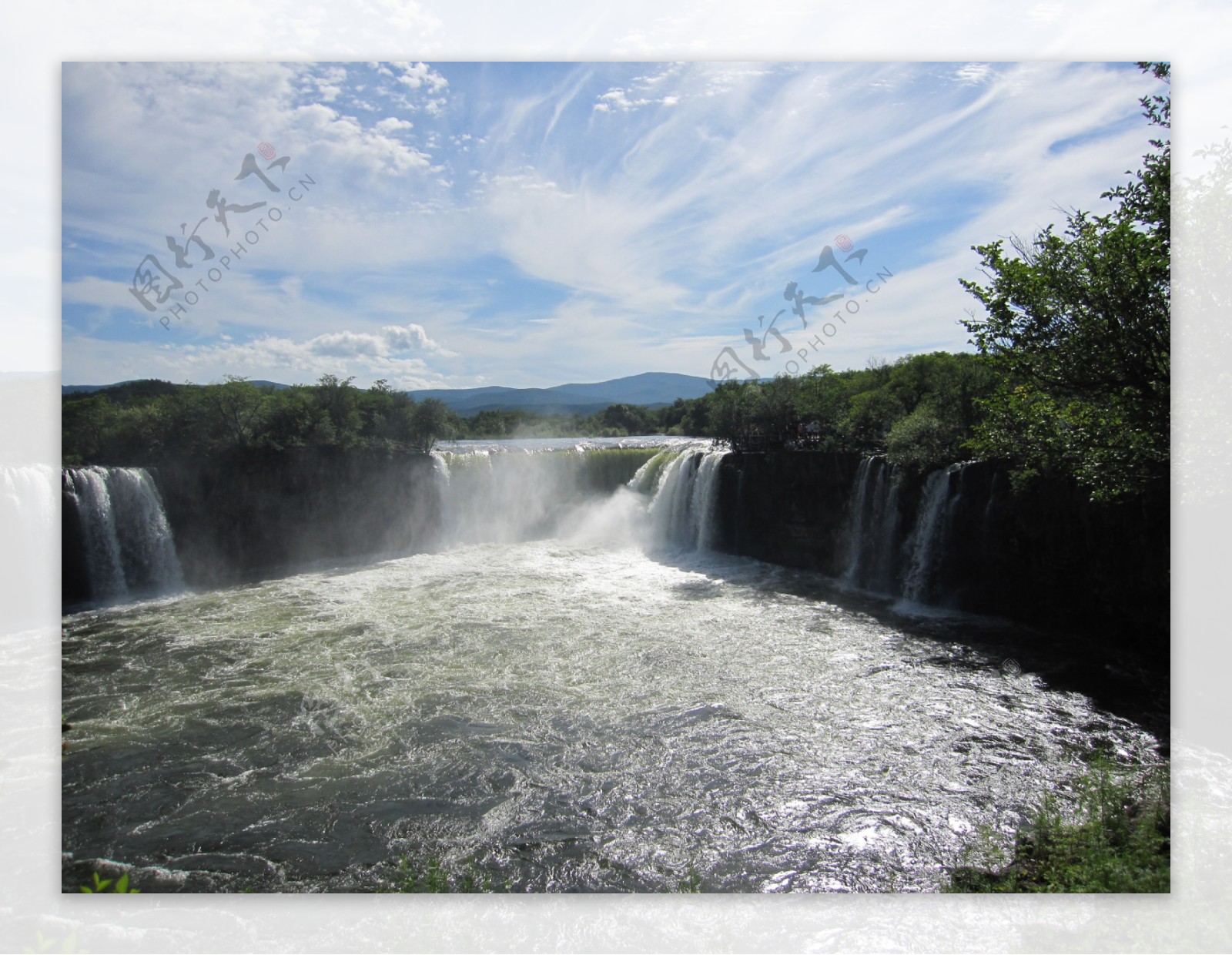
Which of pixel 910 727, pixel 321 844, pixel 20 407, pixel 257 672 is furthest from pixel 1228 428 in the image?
pixel 257 672

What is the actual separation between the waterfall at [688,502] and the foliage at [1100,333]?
860 cm

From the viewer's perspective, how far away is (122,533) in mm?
12227

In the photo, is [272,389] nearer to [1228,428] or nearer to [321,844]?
[321,844]

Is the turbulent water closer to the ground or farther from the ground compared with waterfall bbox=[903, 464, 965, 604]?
closer to the ground

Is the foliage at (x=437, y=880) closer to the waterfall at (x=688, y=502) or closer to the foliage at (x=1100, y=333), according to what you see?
the foliage at (x=1100, y=333)

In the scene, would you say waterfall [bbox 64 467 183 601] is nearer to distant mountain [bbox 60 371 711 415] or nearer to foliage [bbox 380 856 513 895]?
distant mountain [bbox 60 371 711 415]

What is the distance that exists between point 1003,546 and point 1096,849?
21.8 ft

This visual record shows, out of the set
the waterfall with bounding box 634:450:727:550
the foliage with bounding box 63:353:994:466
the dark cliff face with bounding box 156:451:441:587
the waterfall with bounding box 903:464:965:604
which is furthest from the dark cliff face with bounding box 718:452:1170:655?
the dark cliff face with bounding box 156:451:441:587

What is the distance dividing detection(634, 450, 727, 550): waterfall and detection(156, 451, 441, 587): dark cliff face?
17.9 feet

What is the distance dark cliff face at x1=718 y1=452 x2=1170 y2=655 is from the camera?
831cm

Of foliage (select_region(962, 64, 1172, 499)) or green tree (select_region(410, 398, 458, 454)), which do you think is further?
green tree (select_region(410, 398, 458, 454))

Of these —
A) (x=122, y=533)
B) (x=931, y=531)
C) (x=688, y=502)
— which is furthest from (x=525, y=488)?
(x=931, y=531)

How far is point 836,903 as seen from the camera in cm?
359

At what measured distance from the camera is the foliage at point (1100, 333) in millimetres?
5023
